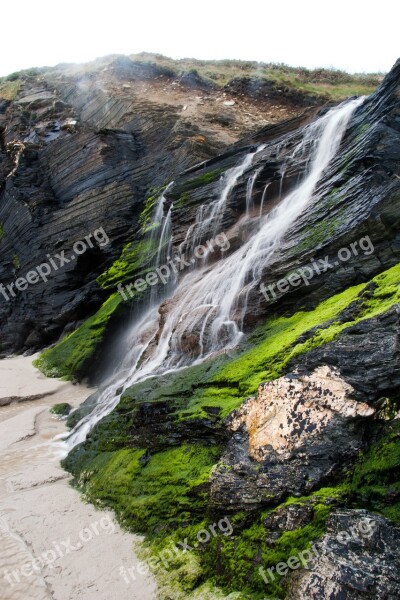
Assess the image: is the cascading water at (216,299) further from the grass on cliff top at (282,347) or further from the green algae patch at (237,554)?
the green algae patch at (237,554)

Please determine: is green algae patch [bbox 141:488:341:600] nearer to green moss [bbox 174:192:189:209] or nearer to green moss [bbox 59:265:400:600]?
green moss [bbox 59:265:400:600]

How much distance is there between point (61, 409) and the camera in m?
12.5

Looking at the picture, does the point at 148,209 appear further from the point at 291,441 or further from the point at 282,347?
the point at 291,441

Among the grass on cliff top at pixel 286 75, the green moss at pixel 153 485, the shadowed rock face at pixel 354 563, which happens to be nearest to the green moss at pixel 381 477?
the shadowed rock face at pixel 354 563

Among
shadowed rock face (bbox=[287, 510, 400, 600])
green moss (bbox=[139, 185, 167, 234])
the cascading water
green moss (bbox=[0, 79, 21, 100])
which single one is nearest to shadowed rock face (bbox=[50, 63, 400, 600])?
shadowed rock face (bbox=[287, 510, 400, 600])

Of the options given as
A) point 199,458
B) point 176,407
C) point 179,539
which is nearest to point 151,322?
point 176,407

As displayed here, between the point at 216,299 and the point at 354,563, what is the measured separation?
776 centimetres

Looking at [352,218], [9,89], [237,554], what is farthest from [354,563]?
[9,89]

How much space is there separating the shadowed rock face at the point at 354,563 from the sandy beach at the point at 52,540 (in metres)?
1.85

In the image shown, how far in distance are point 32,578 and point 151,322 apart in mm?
10612

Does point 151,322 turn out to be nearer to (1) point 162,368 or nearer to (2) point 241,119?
(1) point 162,368

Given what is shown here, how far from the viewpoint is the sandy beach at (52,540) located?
512 centimetres

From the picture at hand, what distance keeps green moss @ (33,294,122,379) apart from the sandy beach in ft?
18.7

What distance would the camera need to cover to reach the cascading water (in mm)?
10344
